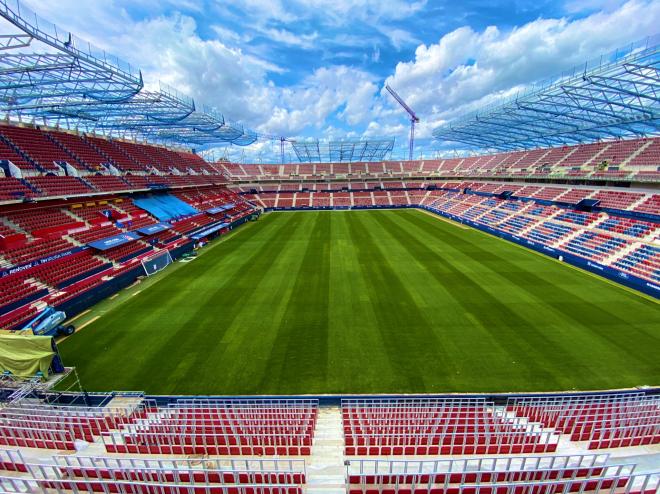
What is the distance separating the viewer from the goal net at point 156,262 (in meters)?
22.4

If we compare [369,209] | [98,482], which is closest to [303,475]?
[98,482]

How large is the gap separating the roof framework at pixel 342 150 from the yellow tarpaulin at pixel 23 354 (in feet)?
190

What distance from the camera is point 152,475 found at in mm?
6059

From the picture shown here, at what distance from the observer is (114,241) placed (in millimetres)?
22969

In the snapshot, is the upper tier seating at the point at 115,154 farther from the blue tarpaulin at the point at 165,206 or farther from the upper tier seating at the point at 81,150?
the blue tarpaulin at the point at 165,206

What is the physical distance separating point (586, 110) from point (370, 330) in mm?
32797

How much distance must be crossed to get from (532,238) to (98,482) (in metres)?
34.1

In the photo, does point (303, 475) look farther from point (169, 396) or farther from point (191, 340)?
point (191, 340)

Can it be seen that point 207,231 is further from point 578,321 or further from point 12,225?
point 578,321

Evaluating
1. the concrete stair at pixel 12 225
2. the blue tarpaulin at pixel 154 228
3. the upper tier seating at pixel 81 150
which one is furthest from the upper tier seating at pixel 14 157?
the blue tarpaulin at pixel 154 228

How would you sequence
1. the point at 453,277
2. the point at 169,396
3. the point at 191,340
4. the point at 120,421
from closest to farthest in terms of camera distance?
the point at 120,421 < the point at 169,396 < the point at 191,340 < the point at 453,277

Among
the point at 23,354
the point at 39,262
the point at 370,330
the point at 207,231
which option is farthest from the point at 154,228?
the point at 370,330

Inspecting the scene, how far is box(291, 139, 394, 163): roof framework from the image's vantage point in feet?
209

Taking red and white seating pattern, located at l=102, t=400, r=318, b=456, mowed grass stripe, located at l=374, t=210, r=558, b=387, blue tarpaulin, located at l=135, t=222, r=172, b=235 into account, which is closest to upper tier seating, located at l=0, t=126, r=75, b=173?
blue tarpaulin, located at l=135, t=222, r=172, b=235
